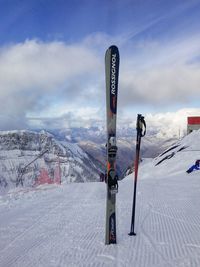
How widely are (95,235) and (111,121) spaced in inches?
100.0

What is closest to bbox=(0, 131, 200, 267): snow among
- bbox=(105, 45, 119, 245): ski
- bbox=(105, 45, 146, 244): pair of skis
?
bbox=(105, 45, 146, 244): pair of skis

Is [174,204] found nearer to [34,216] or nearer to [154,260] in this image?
A: [34,216]

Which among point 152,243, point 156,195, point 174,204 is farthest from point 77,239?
point 156,195

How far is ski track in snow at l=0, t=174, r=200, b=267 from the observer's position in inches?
228

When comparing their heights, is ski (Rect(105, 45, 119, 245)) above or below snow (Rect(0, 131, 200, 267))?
above

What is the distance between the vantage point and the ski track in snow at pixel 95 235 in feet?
19.0

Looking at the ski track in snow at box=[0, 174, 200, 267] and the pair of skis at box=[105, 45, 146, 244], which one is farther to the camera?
the pair of skis at box=[105, 45, 146, 244]

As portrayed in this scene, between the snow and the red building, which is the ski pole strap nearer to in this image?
the snow

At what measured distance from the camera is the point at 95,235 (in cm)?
731

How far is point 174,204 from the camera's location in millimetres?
11086

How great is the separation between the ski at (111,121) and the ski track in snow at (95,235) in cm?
66

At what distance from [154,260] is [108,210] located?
4.32 ft

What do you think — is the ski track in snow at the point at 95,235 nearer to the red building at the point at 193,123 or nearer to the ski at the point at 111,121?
the ski at the point at 111,121

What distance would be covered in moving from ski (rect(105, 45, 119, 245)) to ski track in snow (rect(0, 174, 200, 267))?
661 mm
